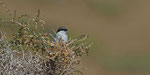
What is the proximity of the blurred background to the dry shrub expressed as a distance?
7796mm

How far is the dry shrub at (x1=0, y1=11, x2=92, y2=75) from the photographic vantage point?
7.82 metres

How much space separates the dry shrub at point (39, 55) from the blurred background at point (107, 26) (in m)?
7.80

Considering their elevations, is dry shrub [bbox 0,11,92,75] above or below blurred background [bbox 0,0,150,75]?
above

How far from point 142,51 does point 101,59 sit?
2.12 meters

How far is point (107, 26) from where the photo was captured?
24891 mm

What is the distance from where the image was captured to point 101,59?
18906 mm

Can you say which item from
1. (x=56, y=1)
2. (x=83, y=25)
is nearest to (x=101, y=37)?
(x=83, y=25)

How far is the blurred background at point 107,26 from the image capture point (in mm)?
18231

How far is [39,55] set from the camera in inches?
313

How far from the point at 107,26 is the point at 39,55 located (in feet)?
55.9

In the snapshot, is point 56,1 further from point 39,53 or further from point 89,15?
point 39,53

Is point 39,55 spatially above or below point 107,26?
above

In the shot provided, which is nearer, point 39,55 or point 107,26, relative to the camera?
point 39,55

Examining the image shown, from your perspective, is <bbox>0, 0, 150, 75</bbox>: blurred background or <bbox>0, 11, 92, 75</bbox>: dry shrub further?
<bbox>0, 0, 150, 75</bbox>: blurred background
